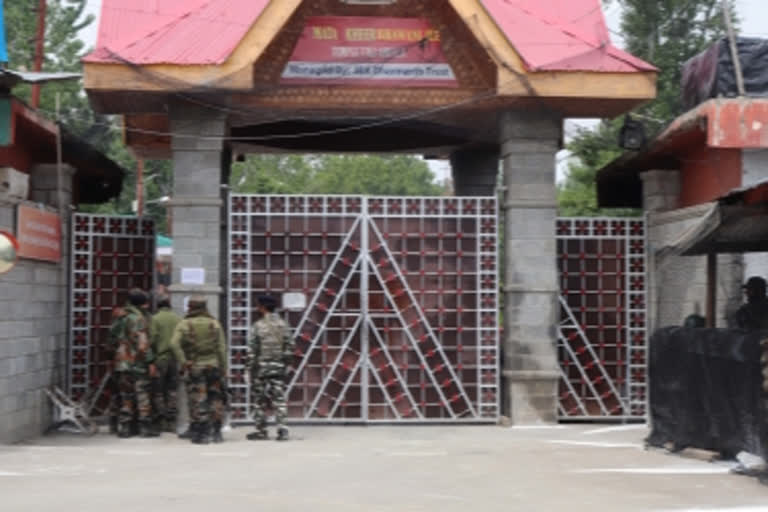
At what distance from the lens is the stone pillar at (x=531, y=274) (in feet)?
53.6

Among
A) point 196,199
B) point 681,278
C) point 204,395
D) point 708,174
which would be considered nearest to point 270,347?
point 204,395

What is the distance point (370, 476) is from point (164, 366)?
540 cm

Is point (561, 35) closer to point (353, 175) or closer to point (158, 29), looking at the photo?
point (158, 29)

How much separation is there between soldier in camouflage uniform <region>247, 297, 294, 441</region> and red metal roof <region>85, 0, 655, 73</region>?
3237 mm

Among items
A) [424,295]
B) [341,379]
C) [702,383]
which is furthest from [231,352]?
[702,383]

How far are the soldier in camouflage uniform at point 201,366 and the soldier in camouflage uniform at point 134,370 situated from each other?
0.84 metres

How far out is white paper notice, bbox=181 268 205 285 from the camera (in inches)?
624

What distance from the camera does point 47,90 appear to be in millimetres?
41781

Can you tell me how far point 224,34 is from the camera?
51.7 feet

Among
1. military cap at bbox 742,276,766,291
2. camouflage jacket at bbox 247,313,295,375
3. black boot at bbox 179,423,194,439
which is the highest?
military cap at bbox 742,276,766,291

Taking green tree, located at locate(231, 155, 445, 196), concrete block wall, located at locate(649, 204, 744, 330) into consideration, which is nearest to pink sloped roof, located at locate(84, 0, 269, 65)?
concrete block wall, located at locate(649, 204, 744, 330)

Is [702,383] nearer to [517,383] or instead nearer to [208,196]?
[517,383]

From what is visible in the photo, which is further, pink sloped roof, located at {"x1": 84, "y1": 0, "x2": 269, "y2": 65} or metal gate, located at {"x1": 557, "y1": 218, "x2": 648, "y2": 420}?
metal gate, located at {"x1": 557, "y1": 218, "x2": 648, "y2": 420}

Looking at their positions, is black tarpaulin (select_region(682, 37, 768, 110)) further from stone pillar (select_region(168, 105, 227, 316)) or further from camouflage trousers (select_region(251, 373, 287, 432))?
camouflage trousers (select_region(251, 373, 287, 432))
